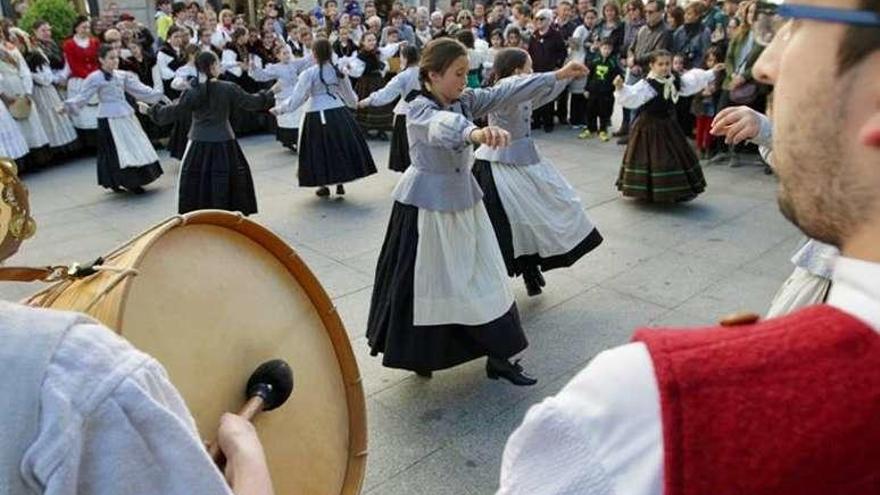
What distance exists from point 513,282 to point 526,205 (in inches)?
28.1

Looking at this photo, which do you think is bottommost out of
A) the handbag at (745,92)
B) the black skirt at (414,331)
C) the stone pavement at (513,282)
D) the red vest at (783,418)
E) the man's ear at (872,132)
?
the stone pavement at (513,282)

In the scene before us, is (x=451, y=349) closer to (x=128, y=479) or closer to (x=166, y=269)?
(x=166, y=269)

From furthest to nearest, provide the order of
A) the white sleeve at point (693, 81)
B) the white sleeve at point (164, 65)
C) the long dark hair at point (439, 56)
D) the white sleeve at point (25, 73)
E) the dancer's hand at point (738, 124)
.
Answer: the white sleeve at point (164, 65) → the white sleeve at point (25, 73) → the white sleeve at point (693, 81) → the long dark hair at point (439, 56) → the dancer's hand at point (738, 124)

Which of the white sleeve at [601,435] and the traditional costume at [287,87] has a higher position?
the white sleeve at [601,435]

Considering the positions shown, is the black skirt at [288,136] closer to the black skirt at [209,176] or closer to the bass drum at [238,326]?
the black skirt at [209,176]

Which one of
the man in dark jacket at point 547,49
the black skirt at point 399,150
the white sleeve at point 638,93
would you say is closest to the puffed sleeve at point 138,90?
the black skirt at point 399,150

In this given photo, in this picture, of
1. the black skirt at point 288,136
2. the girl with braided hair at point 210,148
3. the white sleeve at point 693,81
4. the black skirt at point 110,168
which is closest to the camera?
the girl with braided hair at point 210,148

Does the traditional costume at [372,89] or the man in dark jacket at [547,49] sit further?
the man in dark jacket at [547,49]

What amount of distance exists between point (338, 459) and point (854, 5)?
1489 millimetres

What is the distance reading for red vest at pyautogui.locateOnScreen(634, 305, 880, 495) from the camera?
587 millimetres

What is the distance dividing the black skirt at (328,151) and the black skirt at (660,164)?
8.77ft

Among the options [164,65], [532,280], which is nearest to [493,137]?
[532,280]

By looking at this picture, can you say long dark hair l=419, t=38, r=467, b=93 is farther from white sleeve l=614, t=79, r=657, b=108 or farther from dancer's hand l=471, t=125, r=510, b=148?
white sleeve l=614, t=79, r=657, b=108

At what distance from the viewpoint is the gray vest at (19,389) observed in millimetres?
774
